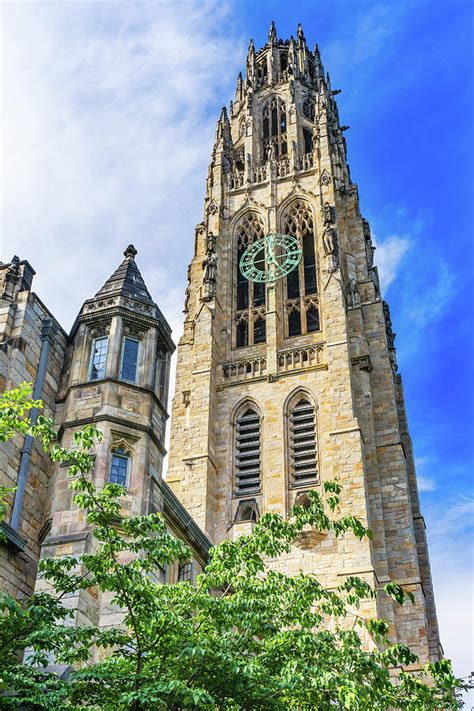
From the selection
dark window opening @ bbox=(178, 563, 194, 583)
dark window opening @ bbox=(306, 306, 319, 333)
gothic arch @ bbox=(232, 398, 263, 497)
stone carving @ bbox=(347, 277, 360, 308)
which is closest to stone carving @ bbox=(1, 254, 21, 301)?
dark window opening @ bbox=(178, 563, 194, 583)

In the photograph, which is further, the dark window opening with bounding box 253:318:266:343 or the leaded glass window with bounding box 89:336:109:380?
the dark window opening with bounding box 253:318:266:343

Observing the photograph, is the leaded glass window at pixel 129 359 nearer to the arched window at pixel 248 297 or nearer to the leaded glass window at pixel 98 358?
the leaded glass window at pixel 98 358

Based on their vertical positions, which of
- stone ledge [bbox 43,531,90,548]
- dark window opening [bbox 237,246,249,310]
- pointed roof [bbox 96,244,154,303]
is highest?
dark window opening [bbox 237,246,249,310]

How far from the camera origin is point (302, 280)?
45188 millimetres

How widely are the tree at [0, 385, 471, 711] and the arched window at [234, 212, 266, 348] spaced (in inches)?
1221

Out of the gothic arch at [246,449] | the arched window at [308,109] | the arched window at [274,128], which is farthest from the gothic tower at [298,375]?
the arched window at [308,109]

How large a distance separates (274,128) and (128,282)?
3734 centimetres

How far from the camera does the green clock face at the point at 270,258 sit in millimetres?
45781

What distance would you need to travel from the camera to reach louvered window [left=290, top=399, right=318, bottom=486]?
37.6 m

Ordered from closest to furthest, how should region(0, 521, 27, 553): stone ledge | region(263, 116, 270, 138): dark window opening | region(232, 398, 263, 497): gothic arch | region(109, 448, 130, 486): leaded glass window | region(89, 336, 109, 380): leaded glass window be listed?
region(0, 521, 27, 553): stone ledge < region(109, 448, 130, 486): leaded glass window < region(89, 336, 109, 380): leaded glass window < region(232, 398, 263, 497): gothic arch < region(263, 116, 270, 138): dark window opening

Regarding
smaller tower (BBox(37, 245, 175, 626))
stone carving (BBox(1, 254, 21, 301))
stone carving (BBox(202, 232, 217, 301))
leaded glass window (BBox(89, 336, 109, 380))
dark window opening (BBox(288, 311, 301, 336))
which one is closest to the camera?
smaller tower (BBox(37, 245, 175, 626))

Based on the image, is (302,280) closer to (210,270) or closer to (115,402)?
(210,270)

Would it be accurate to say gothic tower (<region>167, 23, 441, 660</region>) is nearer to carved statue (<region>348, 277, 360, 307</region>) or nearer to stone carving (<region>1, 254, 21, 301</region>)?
carved statue (<region>348, 277, 360, 307</region>)

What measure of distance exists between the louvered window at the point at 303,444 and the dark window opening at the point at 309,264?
7276 millimetres
